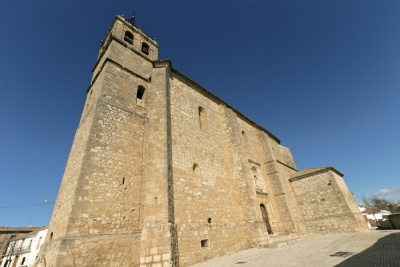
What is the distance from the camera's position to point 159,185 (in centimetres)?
710

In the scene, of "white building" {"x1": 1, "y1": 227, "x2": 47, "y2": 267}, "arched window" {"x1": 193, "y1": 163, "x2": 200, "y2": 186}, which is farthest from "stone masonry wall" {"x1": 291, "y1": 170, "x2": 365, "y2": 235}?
"white building" {"x1": 1, "y1": 227, "x2": 47, "y2": 267}

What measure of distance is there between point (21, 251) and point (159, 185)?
1290 inches

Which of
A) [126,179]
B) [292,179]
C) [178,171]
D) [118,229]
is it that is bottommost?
[118,229]

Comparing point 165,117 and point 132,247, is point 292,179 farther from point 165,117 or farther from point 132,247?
point 132,247

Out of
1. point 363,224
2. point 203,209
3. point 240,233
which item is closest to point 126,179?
point 203,209

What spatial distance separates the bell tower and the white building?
2684 cm

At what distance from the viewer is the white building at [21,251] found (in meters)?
24.5

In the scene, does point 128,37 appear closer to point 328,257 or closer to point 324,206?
point 328,257

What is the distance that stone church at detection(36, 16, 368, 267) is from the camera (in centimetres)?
585

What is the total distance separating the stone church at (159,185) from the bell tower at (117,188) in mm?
32

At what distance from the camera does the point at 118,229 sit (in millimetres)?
6074

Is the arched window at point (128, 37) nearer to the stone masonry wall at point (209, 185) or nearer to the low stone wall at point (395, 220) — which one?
the stone masonry wall at point (209, 185)

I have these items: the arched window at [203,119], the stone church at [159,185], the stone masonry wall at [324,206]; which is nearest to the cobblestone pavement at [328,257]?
the stone church at [159,185]

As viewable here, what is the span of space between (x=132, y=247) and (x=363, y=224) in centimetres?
1615
